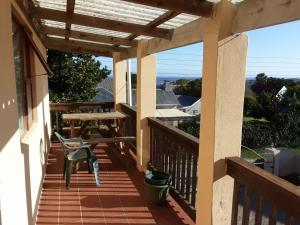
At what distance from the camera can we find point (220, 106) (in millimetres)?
2500

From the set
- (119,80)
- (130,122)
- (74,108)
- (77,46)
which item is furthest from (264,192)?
(74,108)

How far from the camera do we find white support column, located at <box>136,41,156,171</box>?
16.2 ft

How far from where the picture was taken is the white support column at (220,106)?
244 centimetres

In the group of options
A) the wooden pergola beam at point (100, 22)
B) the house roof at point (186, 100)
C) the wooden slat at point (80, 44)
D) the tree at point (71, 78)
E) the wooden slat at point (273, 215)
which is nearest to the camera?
the wooden slat at point (273, 215)

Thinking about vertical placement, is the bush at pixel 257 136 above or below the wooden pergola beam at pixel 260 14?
below

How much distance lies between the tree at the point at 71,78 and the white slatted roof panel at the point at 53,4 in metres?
Result: 5.76

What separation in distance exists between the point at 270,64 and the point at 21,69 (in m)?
62.9

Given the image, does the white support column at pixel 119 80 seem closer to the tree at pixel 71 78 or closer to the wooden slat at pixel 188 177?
the tree at pixel 71 78

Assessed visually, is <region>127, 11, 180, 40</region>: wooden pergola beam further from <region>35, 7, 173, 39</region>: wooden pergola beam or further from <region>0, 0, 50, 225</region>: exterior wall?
<region>0, 0, 50, 225</region>: exterior wall

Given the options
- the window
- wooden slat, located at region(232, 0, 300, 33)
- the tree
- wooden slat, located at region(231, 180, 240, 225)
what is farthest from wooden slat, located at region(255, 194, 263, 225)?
the tree

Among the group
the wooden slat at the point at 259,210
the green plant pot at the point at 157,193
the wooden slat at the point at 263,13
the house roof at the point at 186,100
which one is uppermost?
the wooden slat at the point at 263,13

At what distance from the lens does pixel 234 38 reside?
8.08 ft

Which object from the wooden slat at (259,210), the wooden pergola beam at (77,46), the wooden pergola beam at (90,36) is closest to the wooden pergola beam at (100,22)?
the wooden pergola beam at (90,36)

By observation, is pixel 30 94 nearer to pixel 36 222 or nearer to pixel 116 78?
pixel 36 222
